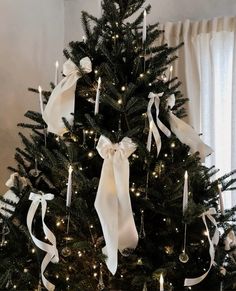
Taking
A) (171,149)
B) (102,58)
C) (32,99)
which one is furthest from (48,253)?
(32,99)

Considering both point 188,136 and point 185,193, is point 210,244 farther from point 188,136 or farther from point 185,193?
point 188,136

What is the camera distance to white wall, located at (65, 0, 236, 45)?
2211 millimetres

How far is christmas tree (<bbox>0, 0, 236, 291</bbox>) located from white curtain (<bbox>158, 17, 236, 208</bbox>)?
736mm

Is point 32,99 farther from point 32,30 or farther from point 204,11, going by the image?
point 204,11

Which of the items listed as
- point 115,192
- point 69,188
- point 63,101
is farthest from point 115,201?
point 63,101

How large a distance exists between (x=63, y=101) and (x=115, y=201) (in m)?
0.38

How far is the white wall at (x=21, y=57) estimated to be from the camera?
1860 mm

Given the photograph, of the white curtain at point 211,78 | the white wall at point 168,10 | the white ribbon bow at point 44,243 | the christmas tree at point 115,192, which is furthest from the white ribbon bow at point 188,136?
the white wall at point 168,10

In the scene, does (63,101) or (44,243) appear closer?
(44,243)

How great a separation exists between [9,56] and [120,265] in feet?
3.70

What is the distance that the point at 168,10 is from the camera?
7.48 ft

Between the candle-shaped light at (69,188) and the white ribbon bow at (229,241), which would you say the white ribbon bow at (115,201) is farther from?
the white ribbon bow at (229,241)

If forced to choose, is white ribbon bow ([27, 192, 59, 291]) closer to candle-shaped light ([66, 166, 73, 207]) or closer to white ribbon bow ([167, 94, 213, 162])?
candle-shaped light ([66, 166, 73, 207])

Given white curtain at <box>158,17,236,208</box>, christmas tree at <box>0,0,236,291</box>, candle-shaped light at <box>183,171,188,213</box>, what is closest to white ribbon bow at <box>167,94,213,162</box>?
christmas tree at <box>0,0,236,291</box>
